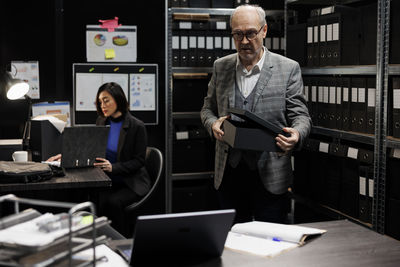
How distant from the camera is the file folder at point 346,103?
351 centimetres

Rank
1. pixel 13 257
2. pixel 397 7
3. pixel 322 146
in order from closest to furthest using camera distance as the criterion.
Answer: pixel 13 257 < pixel 397 7 < pixel 322 146

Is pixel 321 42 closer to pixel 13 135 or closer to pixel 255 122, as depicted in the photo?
pixel 255 122

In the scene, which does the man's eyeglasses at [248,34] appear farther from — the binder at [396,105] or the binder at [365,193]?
the binder at [365,193]

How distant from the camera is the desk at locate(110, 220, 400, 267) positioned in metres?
1.62

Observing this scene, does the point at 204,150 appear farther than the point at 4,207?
Yes

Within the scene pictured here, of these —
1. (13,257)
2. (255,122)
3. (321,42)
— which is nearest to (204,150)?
(321,42)

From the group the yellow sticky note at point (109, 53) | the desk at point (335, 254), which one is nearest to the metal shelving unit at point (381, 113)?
the desk at point (335, 254)

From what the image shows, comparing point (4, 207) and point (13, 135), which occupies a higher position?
point (13, 135)

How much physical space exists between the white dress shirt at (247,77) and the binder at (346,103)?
33.2 inches

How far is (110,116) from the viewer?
3951 mm

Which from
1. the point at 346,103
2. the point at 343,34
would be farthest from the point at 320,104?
the point at 343,34

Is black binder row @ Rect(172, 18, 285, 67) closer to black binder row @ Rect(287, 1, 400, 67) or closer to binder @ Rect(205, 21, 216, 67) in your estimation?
binder @ Rect(205, 21, 216, 67)

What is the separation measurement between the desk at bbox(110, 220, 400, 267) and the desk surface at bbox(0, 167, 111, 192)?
3.75 feet

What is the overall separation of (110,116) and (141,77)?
0.78 meters
